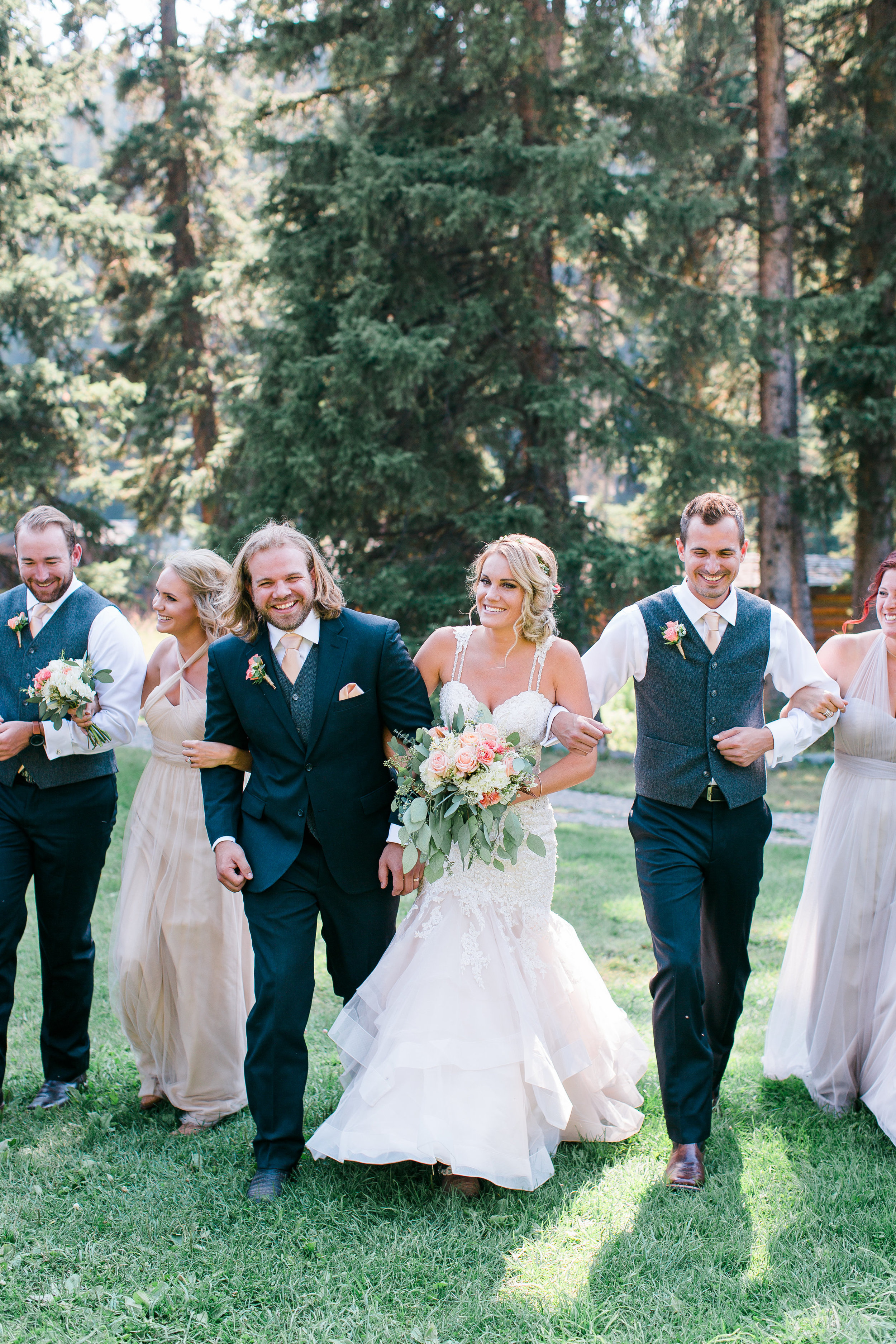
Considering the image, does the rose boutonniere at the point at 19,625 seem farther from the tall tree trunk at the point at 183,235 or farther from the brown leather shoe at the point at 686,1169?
the tall tree trunk at the point at 183,235

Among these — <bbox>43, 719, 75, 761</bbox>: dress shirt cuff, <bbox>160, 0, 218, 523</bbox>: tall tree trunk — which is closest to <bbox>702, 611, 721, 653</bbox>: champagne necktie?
<bbox>43, 719, 75, 761</bbox>: dress shirt cuff

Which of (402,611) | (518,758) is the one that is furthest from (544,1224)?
(402,611)

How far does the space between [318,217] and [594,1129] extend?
1304cm

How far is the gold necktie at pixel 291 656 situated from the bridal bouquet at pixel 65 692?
3.06 ft

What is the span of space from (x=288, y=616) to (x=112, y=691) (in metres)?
1.09

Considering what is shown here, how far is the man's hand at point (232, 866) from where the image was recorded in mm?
3988

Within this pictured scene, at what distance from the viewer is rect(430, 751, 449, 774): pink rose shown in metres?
3.67

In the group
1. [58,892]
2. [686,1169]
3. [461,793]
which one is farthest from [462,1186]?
[58,892]

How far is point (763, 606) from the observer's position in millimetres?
4188

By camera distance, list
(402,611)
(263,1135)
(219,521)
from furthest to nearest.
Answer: (219,521)
(402,611)
(263,1135)

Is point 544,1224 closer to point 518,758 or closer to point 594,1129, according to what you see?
point 594,1129

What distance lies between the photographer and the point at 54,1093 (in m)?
4.84

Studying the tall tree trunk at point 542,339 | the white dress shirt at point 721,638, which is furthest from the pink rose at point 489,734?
the tall tree trunk at point 542,339

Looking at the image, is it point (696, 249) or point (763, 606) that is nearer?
point (763, 606)
